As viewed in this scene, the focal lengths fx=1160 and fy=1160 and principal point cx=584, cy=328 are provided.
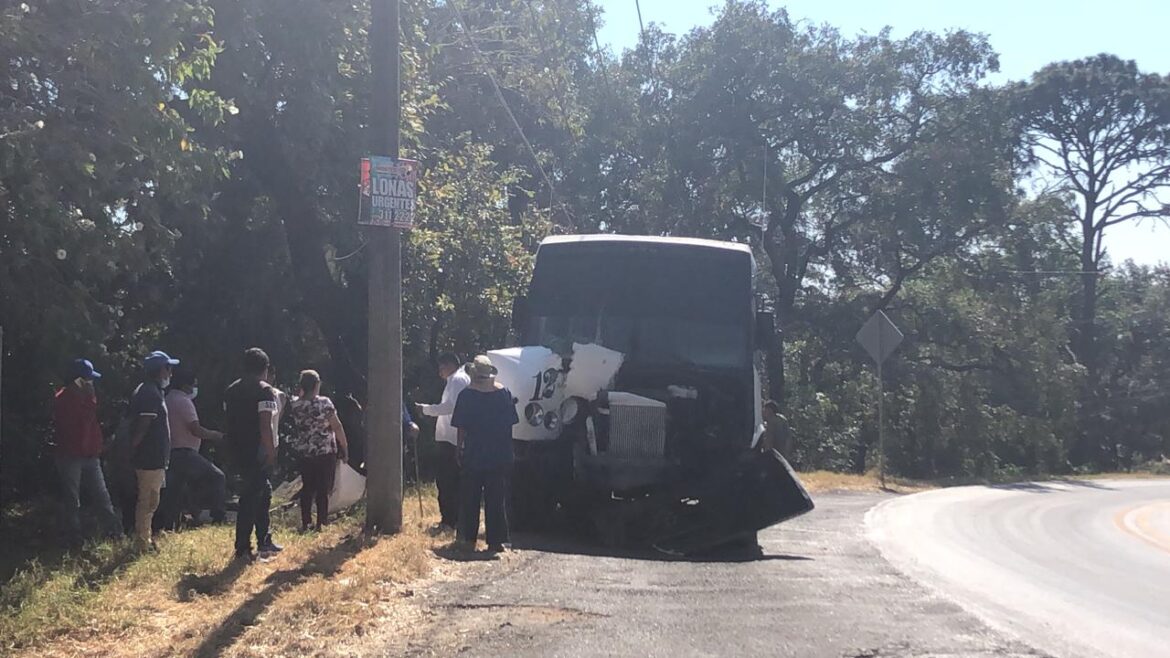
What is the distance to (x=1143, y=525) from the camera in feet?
54.9

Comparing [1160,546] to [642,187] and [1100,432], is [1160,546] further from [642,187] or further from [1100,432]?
[1100,432]

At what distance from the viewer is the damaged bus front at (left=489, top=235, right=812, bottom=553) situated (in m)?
11.0

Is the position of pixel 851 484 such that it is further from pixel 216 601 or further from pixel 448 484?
pixel 216 601

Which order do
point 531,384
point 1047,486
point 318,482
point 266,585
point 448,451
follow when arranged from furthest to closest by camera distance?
point 1047,486 → point 531,384 → point 448,451 → point 318,482 → point 266,585

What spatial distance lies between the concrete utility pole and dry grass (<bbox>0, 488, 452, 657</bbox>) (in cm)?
53

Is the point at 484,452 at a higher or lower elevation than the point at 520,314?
lower

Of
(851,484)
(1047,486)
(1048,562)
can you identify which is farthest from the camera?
(1047,486)

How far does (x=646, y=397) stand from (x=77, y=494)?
16.9 feet

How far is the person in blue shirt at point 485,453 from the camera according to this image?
9641 mm

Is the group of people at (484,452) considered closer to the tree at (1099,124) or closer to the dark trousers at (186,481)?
the dark trousers at (186,481)

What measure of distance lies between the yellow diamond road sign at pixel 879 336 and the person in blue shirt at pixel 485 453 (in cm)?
1426

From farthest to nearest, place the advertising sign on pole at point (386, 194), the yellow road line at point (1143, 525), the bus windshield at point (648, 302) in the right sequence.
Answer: the yellow road line at point (1143, 525)
the bus windshield at point (648, 302)
the advertising sign on pole at point (386, 194)

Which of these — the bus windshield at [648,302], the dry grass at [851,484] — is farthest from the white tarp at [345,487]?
the dry grass at [851,484]

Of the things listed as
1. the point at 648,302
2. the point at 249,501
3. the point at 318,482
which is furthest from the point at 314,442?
the point at 648,302
